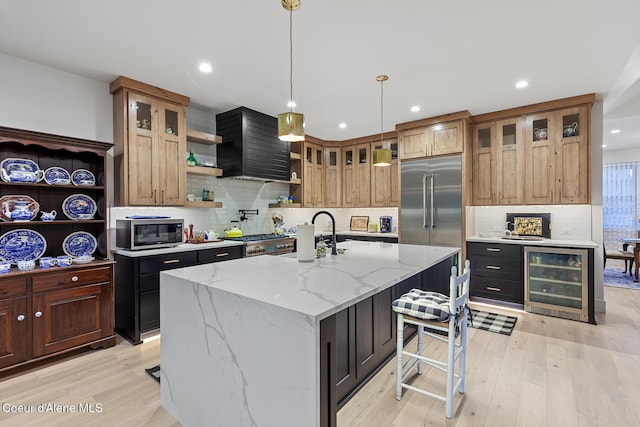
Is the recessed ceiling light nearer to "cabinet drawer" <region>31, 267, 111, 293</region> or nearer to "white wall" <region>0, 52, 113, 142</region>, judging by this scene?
"white wall" <region>0, 52, 113, 142</region>

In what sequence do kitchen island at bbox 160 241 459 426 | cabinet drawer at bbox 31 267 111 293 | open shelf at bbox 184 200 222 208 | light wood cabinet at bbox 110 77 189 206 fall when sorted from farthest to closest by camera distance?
open shelf at bbox 184 200 222 208, light wood cabinet at bbox 110 77 189 206, cabinet drawer at bbox 31 267 111 293, kitchen island at bbox 160 241 459 426

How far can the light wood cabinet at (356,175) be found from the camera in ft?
19.3

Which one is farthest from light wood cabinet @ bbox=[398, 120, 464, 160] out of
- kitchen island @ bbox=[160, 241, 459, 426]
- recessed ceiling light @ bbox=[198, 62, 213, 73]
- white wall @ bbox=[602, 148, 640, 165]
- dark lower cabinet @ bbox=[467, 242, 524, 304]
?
white wall @ bbox=[602, 148, 640, 165]

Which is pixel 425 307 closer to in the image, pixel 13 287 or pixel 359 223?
pixel 13 287

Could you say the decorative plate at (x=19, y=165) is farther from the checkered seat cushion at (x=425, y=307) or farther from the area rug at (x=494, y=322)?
the area rug at (x=494, y=322)

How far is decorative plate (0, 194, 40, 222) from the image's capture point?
2.68m

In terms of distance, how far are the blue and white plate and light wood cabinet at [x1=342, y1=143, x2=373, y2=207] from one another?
14.8ft

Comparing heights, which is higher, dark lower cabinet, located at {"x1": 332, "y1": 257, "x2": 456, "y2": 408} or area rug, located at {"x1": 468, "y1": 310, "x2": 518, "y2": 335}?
dark lower cabinet, located at {"x1": 332, "y1": 257, "x2": 456, "y2": 408}

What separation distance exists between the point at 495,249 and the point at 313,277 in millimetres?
3345

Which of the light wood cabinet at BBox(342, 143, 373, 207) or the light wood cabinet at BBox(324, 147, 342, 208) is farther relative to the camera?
the light wood cabinet at BBox(324, 147, 342, 208)

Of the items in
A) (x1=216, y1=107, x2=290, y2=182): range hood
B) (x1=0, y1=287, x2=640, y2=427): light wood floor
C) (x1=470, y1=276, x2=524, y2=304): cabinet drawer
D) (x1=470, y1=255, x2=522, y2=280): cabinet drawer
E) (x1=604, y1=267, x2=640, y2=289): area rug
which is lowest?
(x1=0, y1=287, x2=640, y2=427): light wood floor

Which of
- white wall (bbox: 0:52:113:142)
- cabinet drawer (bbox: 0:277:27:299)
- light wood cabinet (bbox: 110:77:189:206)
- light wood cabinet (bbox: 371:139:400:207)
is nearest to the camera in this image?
cabinet drawer (bbox: 0:277:27:299)

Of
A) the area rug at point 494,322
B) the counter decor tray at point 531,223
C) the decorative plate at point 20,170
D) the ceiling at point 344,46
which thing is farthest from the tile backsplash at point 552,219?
the decorative plate at point 20,170

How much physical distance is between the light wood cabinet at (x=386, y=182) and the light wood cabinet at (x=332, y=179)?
2.32 ft
